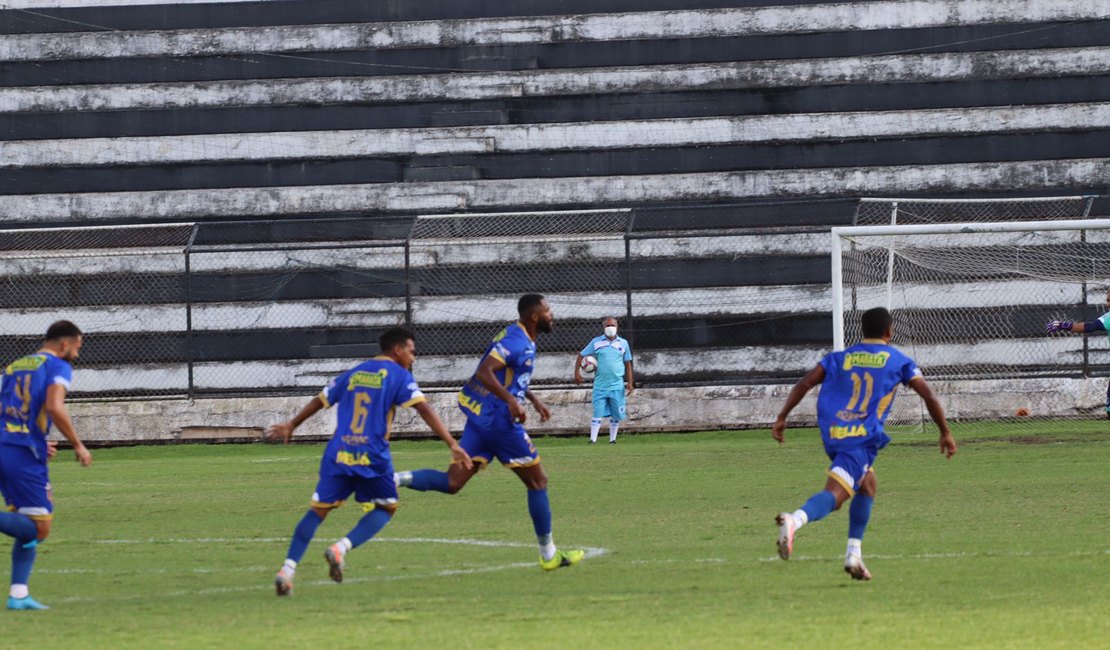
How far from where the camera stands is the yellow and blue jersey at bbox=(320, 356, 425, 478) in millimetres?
8492

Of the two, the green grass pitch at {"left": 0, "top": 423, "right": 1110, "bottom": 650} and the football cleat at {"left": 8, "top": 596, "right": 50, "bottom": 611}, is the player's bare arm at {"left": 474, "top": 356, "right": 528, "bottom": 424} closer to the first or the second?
the green grass pitch at {"left": 0, "top": 423, "right": 1110, "bottom": 650}

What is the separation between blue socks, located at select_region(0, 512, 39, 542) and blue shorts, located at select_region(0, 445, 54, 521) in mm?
45

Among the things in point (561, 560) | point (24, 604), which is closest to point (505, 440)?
point (561, 560)

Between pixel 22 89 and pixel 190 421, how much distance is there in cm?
919

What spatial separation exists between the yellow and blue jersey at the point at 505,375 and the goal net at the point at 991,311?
38.7ft

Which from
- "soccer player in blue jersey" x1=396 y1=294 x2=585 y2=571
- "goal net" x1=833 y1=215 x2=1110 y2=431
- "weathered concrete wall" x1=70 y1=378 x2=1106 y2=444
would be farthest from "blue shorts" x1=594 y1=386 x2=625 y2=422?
"soccer player in blue jersey" x1=396 y1=294 x2=585 y2=571

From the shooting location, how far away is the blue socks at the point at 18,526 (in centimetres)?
809

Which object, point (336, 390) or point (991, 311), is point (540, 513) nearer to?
point (336, 390)

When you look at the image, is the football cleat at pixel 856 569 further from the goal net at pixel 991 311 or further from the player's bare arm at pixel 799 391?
the goal net at pixel 991 311

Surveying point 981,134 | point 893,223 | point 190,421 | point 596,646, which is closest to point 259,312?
point 190,421

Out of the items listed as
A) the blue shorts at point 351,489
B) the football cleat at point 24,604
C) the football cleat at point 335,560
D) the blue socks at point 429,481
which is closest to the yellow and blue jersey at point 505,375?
the blue socks at point 429,481

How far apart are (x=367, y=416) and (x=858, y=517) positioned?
269cm

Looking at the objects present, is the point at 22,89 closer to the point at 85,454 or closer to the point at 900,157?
the point at 900,157

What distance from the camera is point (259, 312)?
26500 millimetres
